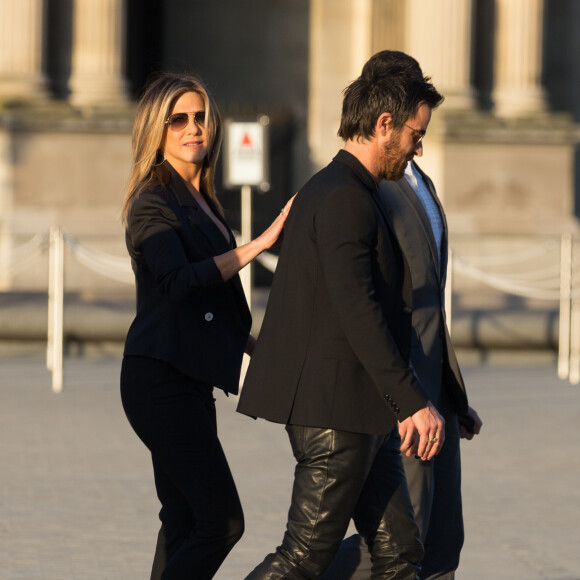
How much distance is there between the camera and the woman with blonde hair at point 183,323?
4.50m

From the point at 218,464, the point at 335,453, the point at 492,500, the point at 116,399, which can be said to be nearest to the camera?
the point at 335,453

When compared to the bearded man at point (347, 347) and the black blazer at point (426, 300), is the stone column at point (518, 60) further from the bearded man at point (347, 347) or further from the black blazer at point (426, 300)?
the bearded man at point (347, 347)

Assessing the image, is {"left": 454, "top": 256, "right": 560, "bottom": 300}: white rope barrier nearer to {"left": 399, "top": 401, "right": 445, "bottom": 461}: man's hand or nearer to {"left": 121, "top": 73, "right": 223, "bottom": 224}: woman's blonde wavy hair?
{"left": 121, "top": 73, "right": 223, "bottom": 224}: woman's blonde wavy hair

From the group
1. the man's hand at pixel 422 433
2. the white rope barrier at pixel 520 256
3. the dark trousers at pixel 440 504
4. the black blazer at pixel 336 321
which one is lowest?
the white rope barrier at pixel 520 256

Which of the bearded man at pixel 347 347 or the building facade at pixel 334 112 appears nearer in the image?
the bearded man at pixel 347 347

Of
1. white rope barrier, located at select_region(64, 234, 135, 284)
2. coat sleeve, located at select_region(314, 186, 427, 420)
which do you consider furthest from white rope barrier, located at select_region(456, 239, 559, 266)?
coat sleeve, located at select_region(314, 186, 427, 420)

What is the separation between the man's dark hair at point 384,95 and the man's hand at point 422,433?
31.8 inches

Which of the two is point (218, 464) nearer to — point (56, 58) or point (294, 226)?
point (294, 226)

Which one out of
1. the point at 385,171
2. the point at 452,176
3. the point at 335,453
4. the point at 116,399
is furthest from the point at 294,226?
the point at 452,176

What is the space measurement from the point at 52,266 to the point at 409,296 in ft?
28.1

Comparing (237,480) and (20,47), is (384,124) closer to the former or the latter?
(237,480)

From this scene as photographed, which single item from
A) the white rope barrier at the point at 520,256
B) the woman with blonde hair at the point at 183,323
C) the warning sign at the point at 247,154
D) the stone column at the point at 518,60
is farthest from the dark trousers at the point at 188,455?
the stone column at the point at 518,60

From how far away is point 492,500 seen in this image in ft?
25.9

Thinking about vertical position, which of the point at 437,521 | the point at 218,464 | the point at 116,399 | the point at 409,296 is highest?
the point at 409,296
